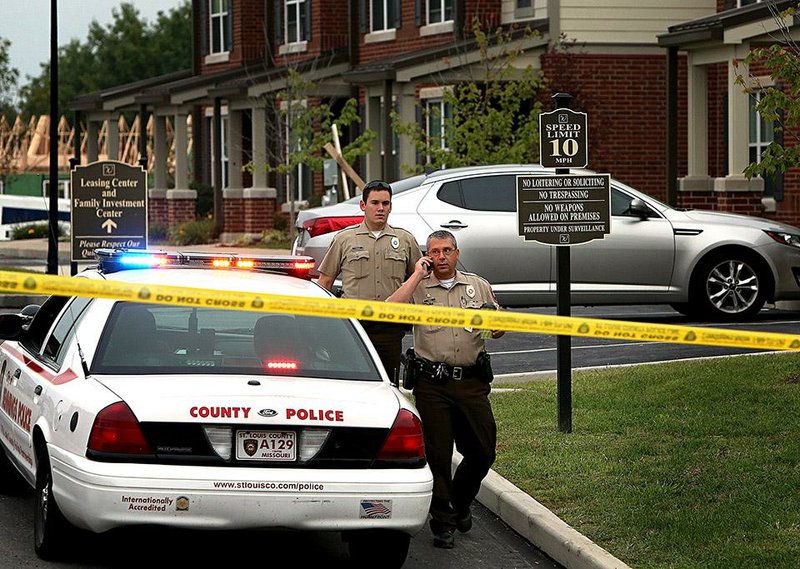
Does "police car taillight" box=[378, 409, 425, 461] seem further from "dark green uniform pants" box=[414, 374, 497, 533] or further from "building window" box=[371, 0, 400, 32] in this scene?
"building window" box=[371, 0, 400, 32]

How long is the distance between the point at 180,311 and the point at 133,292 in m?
1.72

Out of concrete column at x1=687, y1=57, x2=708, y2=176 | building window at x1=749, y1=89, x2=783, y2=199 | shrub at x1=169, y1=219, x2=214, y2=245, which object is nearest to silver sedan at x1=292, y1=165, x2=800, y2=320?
concrete column at x1=687, y1=57, x2=708, y2=176

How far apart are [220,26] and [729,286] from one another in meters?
27.4

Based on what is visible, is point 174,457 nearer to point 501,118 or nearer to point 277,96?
point 501,118

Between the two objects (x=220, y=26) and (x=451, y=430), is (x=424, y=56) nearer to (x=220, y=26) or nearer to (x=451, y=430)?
(x=220, y=26)

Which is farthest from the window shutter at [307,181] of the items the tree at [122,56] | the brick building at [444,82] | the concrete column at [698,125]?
the tree at [122,56]

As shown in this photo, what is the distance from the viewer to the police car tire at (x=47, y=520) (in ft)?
23.0

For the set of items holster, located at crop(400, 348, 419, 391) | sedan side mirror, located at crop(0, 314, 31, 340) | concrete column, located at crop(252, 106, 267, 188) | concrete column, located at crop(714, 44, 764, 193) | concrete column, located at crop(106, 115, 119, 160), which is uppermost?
concrete column, located at crop(106, 115, 119, 160)

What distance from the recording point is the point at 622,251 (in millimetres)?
16984

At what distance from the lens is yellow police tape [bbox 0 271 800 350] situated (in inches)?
250

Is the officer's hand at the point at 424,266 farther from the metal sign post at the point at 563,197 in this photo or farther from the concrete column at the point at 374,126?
the concrete column at the point at 374,126

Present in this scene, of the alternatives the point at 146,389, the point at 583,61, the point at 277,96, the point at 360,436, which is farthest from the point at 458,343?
the point at 277,96

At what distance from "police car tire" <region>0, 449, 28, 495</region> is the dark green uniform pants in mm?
2422

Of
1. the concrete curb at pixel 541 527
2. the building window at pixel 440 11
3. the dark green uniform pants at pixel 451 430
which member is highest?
Answer: the building window at pixel 440 11
